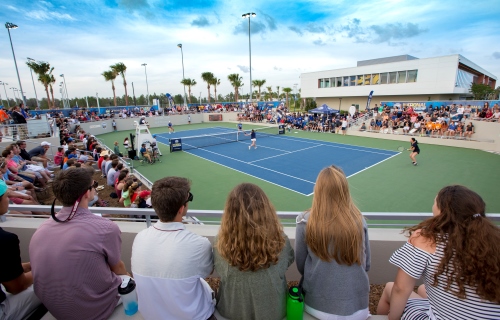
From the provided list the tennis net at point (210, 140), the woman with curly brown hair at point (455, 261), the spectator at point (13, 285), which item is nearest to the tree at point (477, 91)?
the tennis net at point (210, 140)

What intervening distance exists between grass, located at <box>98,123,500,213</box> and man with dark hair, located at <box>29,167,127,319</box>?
7362 mm

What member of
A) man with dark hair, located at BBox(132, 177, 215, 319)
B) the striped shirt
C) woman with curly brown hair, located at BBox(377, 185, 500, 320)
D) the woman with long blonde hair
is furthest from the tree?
man with dark hair, located at BBox(132, 177, 215, 319)

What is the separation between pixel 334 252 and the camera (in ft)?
7.04

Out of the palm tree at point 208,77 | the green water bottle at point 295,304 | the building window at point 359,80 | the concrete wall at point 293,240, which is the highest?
the palm tree at point 208,77

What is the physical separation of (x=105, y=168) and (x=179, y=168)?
4.88 m

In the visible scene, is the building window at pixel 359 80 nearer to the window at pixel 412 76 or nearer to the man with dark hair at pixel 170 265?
the window at pixel 412 76

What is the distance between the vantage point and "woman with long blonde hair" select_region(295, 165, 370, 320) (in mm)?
2125

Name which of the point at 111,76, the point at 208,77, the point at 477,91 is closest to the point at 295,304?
the point at 477,91

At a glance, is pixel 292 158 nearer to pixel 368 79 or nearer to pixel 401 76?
pixel 401 76

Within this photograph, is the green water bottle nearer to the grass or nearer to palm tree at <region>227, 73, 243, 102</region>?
the grass

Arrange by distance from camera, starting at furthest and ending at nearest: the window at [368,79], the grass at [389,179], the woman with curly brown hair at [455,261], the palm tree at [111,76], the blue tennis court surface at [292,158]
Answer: the palm tree at [111,76] → the window at [368,79] → the blue tennis court surface at [292,158] → the grass at [389,179] → the woman with curly brown hair at [455,261]

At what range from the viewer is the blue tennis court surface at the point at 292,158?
13.6 m

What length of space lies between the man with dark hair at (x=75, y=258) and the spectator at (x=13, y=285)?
17 centimetres

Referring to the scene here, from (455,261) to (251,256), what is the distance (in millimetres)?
1476
